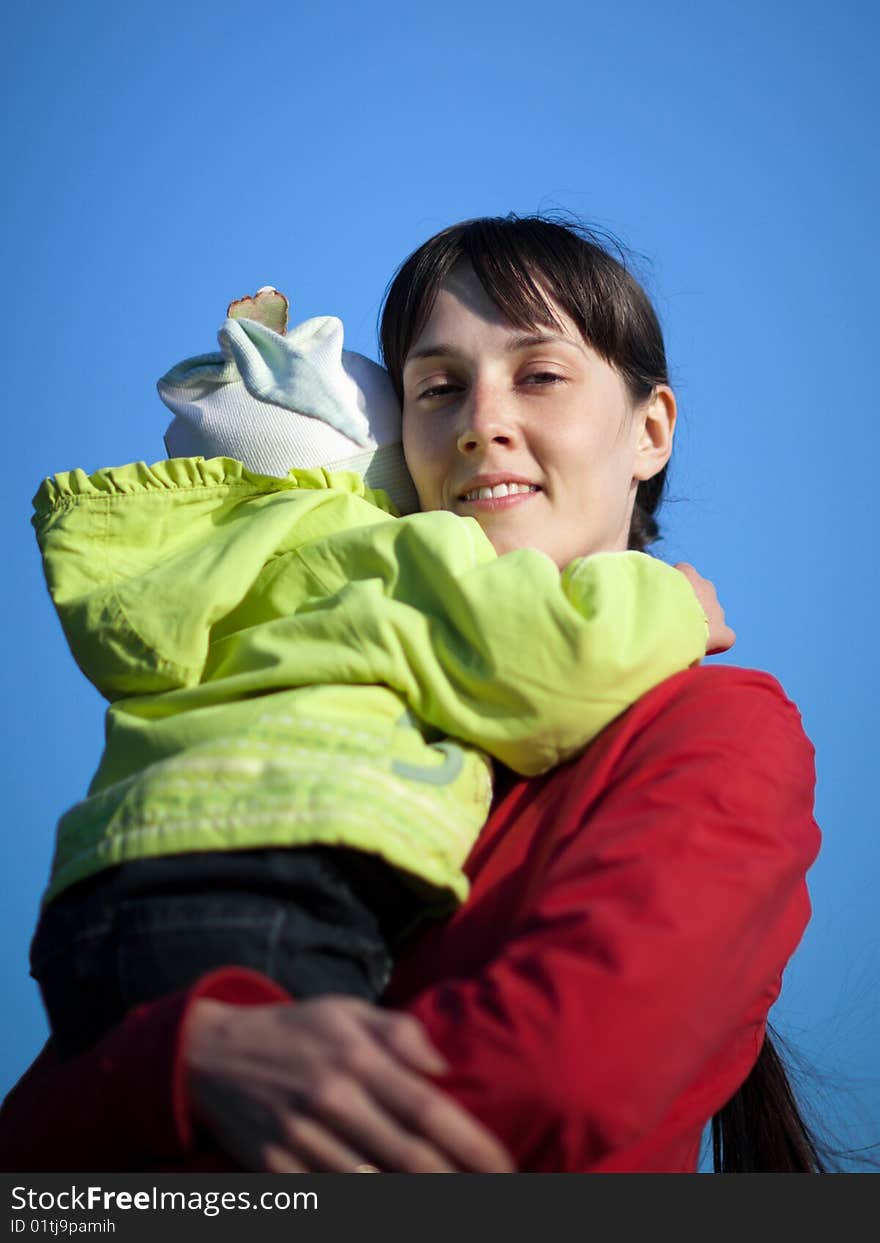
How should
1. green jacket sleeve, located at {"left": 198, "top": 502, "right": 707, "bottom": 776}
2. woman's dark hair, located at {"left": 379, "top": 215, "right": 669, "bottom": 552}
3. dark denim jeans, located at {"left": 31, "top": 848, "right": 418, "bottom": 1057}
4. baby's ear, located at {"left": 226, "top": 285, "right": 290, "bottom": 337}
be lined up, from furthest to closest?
baby's ear, located at {"left": 226, "top": 285, "right": 290, "bottom": 337}, woman's dark hair, located at {"left": 379, "top": 215, "right": 669, "bottom": 552}, green jacket sleeve, located at {"left": 198, "top": 502, "right": 707, "bottom": 776}, dark denim jeans, located at {"left": 31, "top": 848, "right": 418, "bottom": 1057}

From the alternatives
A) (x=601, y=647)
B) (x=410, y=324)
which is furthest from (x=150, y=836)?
(x=410, y=324)

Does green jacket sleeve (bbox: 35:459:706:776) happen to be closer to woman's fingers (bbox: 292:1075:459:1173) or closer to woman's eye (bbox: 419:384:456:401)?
woman's eye (bbox: 419:384:456:401)

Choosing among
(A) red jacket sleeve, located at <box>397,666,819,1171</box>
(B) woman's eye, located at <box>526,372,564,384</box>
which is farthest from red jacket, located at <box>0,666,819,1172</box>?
(B) woman's eye, located at <box>526,372,564,384</box>

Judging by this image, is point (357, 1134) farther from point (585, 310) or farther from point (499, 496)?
point (585, 310)

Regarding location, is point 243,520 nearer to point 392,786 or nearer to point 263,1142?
point 392,786

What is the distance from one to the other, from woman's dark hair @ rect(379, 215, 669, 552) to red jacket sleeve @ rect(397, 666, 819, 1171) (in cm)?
76

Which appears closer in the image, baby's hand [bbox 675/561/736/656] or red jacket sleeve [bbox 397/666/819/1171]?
red jacket sleeve [bbox 397/666/819/1171]

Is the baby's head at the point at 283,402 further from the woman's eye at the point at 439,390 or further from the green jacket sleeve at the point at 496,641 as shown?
the green jacket sleeve at the point at 496,641

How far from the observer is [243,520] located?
1.49 m

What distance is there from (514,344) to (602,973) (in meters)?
1.04

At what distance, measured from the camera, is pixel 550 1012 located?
941 mm

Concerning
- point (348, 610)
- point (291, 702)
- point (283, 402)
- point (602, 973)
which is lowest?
point (602, 973)

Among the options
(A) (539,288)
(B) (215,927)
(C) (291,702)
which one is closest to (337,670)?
(C) (291,702)

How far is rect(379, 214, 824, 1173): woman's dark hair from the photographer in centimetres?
178
